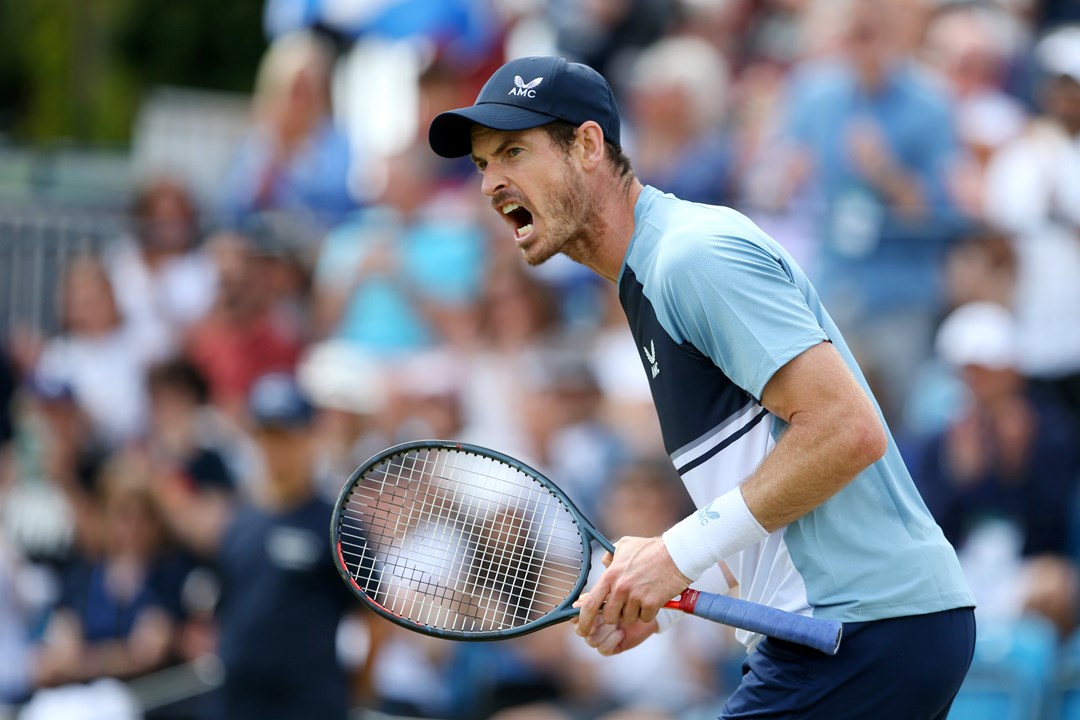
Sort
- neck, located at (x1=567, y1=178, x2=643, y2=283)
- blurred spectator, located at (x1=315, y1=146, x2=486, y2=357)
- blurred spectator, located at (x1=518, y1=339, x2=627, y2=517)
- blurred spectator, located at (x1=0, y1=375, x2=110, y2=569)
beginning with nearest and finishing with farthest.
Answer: neck, located at (x1=567, y1=178, x2=643, y2=283) < blurred spectator, located at (x1=518, y1=339, x2=627, y2=517) < blurred spectator, located at (x1=315, y1=146, x2=486, y2=357) < blurred spectator, located at (x1=0, y1=375, x2=110, y2=569)

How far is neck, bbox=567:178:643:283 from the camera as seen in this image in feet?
13.2

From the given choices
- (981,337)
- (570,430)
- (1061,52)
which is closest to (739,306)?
(981,337)

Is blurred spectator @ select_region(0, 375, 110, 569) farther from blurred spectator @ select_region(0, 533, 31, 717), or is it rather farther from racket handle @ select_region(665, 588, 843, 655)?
racket handle @ select_region(665, 588, 843, 655)

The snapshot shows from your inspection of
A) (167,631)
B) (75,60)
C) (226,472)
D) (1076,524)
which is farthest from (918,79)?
(75,60)

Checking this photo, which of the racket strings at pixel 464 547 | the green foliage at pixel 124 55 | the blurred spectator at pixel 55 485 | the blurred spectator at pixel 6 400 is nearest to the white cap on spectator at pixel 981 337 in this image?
the racket strings at pixel 464 547

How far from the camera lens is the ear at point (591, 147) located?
398 cm

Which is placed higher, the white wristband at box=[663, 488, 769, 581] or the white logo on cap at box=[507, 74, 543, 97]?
the white logo on cap at box=[507, 74, 543, 97]

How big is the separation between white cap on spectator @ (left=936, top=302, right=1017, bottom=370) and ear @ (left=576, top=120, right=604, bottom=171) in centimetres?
385

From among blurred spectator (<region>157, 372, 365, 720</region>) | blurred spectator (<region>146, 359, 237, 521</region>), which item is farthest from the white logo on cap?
blurred spectator (<region>146, 359, 237, 521</region>)

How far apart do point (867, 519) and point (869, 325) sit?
4180mm

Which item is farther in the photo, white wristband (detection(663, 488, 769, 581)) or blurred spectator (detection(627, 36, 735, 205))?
blurred spectator (detection(627, 36, 735, 205))

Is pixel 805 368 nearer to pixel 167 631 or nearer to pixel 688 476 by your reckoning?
pixel 688 476

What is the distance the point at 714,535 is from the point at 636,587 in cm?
22

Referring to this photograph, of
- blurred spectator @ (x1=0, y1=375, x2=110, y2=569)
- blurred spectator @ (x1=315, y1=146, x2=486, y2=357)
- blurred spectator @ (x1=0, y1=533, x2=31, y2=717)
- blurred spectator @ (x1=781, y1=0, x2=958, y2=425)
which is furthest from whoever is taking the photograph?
blurred spectator @ (x1=0, y1=375, x2=110, y2=569)
